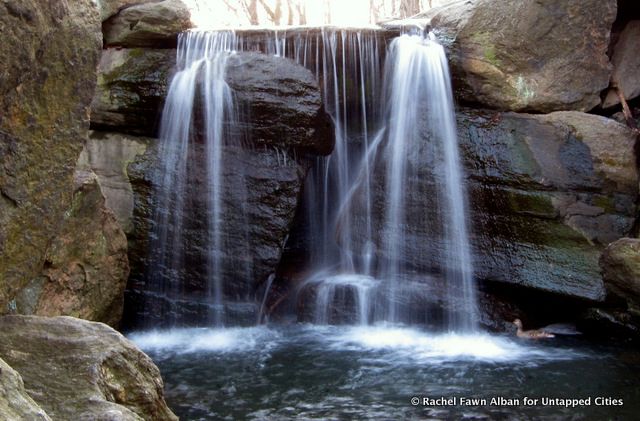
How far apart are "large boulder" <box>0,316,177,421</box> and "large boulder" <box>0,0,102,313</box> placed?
0.83ft

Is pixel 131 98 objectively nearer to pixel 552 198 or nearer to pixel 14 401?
pixel 552 198

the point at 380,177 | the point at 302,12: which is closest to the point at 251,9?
the point at 302,12

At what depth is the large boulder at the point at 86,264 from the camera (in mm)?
6020

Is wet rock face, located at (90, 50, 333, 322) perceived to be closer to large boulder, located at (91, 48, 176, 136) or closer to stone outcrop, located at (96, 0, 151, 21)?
large boulder, located at (91, 48, 176, 136)

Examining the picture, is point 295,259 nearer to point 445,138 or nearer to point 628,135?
point 445,138

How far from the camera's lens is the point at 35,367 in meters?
2.74

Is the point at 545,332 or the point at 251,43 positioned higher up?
the point at 251,43

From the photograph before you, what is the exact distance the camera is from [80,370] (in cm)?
277

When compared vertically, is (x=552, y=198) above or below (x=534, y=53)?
below

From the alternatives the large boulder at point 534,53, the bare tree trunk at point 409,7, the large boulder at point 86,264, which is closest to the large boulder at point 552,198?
the large boulder at point 534,53

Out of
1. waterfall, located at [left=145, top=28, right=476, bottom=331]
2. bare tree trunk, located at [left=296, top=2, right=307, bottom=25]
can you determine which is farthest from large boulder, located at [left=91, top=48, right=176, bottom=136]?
bare tree trunk, located at [left=296, top=2, right=307, bottom=25]

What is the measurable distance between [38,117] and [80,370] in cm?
123

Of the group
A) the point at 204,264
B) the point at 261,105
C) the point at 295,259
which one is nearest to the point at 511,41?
the point at 261,105

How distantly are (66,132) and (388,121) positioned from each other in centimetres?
571
